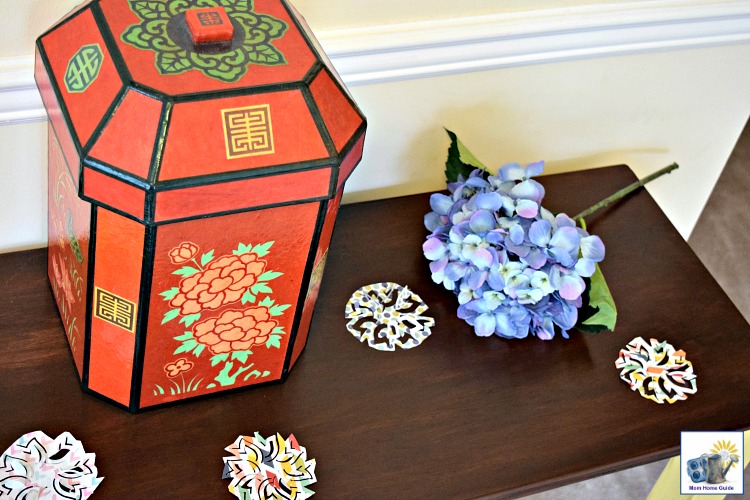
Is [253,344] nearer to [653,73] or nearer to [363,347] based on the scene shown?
[363,347]

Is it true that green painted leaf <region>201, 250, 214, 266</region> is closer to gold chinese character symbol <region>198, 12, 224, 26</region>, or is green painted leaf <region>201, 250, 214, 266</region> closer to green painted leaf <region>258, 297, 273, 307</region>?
green painted leaf <region>258, 297, 273, 307</region>

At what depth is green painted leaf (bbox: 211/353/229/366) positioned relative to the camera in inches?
28.2

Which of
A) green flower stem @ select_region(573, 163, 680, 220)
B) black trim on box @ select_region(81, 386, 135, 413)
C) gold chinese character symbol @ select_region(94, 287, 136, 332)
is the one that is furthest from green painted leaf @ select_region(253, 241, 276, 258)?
green flower stem @ select_region(573, 163, 680, 220)

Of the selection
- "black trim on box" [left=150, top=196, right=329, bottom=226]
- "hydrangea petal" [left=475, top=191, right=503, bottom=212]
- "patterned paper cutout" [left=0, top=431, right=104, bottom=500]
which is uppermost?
"black trim on box" [left=150, top=196, right=329, bottom=226]

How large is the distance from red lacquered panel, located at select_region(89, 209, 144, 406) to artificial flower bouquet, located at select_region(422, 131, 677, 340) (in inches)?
12.3

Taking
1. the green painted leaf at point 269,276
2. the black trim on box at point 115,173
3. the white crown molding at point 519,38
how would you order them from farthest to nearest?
the white crown molding at point 519,38, the green painted leaf at point 269,276, the black trim on box at point 115,173

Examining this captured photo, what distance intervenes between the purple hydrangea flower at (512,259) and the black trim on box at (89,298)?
33cm

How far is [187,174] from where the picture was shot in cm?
56

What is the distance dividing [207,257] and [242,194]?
0.07 m

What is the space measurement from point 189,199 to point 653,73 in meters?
0.72

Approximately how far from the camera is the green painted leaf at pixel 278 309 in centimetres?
70

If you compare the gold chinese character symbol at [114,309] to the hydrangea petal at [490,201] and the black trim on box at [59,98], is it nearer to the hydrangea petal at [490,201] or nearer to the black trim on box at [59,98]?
the black trim on box at [59,98]

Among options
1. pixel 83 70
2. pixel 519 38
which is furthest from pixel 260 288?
pixel 519 38

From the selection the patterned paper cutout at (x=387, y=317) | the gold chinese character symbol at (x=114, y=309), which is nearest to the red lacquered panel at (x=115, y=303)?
the gold chinese character symbol at (x=114, y=309)
